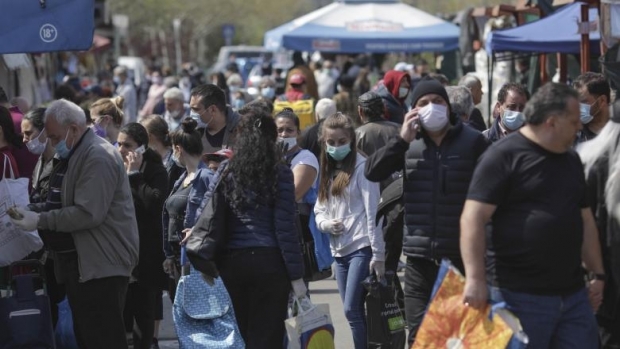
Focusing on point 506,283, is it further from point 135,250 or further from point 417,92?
point 135,250

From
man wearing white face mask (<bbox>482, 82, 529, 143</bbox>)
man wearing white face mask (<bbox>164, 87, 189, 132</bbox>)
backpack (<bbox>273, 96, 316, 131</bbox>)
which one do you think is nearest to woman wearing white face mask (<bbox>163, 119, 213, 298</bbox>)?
man wearing white face mask (<bbox>482, 82, 529, 143</bbox>)

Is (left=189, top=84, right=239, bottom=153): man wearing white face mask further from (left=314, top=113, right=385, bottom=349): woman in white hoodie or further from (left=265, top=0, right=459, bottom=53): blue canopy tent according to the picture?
(left=265, top=0, right=459, bottom=53): blue canopy tent

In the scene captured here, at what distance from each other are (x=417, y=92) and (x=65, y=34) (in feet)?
10.2

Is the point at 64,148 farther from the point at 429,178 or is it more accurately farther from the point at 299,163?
the point at 429,178

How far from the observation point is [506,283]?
566 cm

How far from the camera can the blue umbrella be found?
8523mm

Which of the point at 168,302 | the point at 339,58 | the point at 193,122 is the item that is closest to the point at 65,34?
the point at 193,122

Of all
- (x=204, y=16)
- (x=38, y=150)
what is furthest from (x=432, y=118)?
(x=204, y=16)

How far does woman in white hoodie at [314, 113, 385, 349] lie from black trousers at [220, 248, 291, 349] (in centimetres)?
124

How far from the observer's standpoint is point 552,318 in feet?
18.5

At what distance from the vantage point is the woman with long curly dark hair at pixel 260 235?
670 cm

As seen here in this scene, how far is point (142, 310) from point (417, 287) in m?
3.12

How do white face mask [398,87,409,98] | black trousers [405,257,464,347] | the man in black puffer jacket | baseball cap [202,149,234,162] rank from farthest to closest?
white face mask [398,87,409,98]
baseball cap [202,149,234,162]
black trousers [405,257,464,347]
the man in black puffer jacket

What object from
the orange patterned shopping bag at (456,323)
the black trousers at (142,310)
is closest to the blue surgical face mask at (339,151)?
the black trousers at (142,310)
